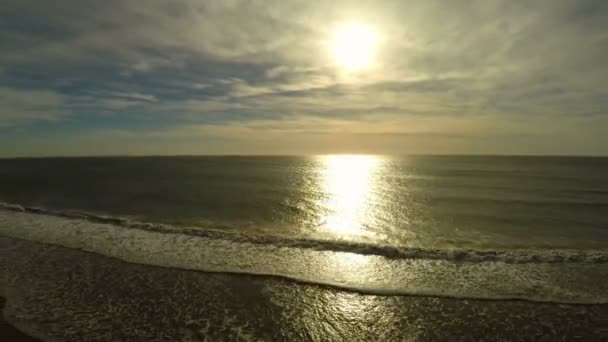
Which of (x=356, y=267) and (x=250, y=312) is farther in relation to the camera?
(x=356, y=267)

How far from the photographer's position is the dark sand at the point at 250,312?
9.84 metres

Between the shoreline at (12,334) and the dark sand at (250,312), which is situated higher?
the shoreline at (12,334)

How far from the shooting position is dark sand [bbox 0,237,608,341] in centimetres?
984

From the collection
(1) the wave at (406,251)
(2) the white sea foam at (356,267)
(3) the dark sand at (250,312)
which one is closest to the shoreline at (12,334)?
(3) the dark sand at (250,312)

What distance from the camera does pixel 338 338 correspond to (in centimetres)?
967

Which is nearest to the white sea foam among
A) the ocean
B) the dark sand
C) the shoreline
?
the ocean

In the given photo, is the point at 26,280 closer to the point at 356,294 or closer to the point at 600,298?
the point at 356,294

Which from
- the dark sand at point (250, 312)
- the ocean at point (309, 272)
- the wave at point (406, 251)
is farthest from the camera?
the wave at point (406, 251)

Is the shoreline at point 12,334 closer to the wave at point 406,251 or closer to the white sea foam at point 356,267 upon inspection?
the white sea foam at point 356,267

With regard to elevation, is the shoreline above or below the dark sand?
above

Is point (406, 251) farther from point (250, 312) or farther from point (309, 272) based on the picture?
point (250, 312)

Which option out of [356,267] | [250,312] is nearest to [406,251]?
[356,267]

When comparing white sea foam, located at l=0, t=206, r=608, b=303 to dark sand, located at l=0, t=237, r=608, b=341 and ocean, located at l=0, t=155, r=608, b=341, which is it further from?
dark sand, located at l=0, t=237, r=608, b=341

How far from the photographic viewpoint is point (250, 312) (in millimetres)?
11172
